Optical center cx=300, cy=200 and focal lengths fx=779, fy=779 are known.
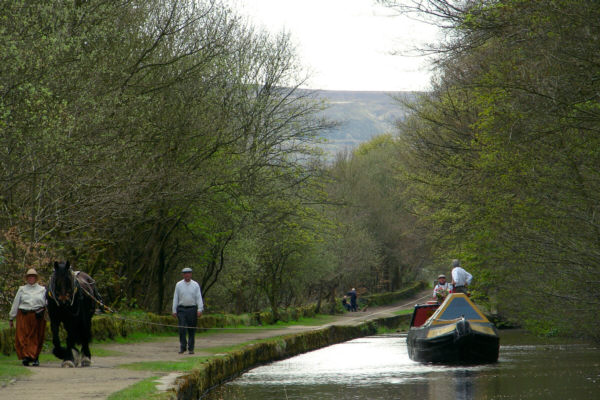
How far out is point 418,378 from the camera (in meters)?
16.5

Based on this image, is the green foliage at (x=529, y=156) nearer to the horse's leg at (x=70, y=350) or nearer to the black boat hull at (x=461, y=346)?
the black boat hull at (x=461, y=346)

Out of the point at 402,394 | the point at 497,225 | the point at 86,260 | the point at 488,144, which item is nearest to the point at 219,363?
the point at 402,394

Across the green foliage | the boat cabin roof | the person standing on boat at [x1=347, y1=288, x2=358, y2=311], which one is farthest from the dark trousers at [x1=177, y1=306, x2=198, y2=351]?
the person standing on boat at [x1=347, y1=288, x2=358, y2=311]

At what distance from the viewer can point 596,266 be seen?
17.5 meters

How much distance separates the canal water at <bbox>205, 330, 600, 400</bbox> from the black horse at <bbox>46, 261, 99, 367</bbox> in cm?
241

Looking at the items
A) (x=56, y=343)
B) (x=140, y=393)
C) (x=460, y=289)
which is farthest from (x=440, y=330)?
(x=140, y=393)

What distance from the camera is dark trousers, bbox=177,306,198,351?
650 inches

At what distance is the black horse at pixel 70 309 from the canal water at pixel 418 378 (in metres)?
2.41

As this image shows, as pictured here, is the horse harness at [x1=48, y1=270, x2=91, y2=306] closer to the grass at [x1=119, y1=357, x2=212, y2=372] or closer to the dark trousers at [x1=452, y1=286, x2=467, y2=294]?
the grass at [x1=119, y1=357, x2=212, y2=372]

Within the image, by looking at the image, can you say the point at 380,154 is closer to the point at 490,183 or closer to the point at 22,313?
the point at 490,183

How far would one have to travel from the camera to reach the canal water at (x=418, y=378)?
13.7m

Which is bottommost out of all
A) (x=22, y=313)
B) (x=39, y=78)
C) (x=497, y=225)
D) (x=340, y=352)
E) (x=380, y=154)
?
(x=340, y=352)

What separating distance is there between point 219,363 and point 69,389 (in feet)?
18.1

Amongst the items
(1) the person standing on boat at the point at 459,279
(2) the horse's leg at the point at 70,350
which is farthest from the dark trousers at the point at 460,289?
(2) the horse's leg at the point at 70,350
